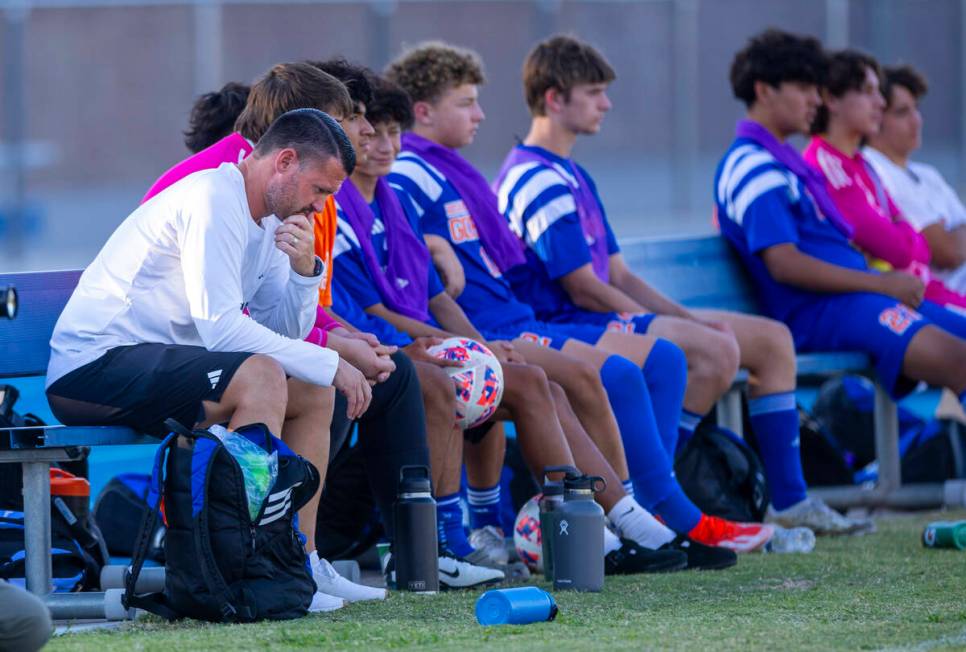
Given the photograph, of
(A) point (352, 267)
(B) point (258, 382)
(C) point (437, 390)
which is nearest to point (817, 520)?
(C) point (437, 390)

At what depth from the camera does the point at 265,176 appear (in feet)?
13.2

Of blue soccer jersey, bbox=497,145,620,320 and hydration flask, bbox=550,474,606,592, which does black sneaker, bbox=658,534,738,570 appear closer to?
hydration flask, bbox=550,474,606,592

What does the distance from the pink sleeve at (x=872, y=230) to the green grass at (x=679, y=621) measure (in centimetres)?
248

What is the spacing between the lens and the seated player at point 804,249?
21.8 feet

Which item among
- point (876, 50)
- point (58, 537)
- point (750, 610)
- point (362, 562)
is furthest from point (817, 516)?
point (876, 50)

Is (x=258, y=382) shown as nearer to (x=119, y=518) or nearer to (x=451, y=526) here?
(x=451, y=526)

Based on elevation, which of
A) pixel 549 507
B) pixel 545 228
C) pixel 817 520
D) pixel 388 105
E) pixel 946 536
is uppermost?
pixel 388 105

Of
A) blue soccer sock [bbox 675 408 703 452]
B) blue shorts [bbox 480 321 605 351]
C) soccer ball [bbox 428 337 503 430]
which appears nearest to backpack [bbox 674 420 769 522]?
blue soccer sock [bbox 675 408 703 452]

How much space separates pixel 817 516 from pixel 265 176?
9.11 ft

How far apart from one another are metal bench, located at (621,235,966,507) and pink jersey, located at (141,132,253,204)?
260cm

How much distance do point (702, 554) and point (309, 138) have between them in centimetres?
177

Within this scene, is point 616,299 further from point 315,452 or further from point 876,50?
point 876,50

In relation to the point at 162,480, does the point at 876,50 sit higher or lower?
higher

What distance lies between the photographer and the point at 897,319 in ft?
22.0
